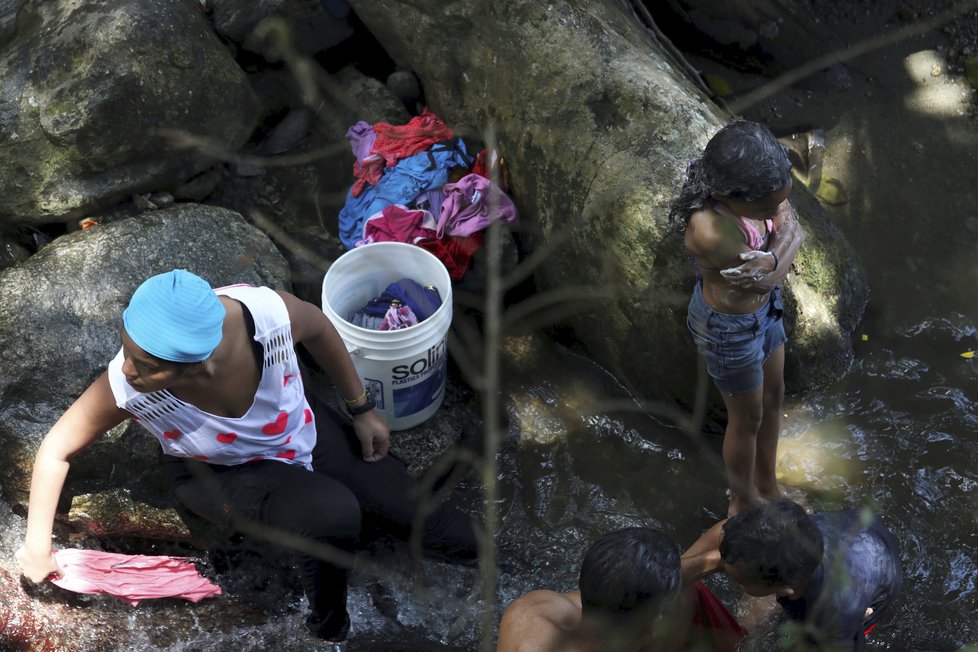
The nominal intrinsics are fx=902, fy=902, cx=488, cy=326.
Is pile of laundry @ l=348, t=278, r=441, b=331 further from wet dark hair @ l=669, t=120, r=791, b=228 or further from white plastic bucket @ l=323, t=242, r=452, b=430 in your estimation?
wet dark hair @ l=669, t=120, r=791, b=228

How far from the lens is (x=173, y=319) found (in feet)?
7.38

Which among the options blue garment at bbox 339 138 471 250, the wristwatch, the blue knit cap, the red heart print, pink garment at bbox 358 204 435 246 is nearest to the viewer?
the blue knit cap

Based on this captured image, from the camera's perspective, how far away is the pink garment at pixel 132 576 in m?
3.06

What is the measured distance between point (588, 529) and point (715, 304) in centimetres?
115

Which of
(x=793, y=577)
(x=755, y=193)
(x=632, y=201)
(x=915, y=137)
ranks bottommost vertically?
(x=915, y=137)

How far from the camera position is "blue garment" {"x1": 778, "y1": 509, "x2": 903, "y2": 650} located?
247cm

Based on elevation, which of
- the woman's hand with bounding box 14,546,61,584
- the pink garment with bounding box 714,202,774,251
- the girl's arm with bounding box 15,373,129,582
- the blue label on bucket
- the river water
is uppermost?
the pink garment with bounding box 714,202,774,251

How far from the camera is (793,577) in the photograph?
237cm

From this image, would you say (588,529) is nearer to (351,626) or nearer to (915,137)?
(351,626)

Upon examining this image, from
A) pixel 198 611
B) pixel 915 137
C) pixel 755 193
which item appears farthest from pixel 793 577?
pixel 915 137

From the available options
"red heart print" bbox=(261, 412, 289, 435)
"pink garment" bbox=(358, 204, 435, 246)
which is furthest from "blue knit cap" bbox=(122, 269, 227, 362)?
"pink garment" bbox=(358, 204, 435, 246)

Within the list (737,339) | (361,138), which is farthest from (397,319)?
(737,339)

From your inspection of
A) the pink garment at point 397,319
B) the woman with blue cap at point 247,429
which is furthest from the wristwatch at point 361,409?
the pink garment at point 397,319

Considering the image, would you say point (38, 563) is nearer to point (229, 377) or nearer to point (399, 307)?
point (229, 377)
